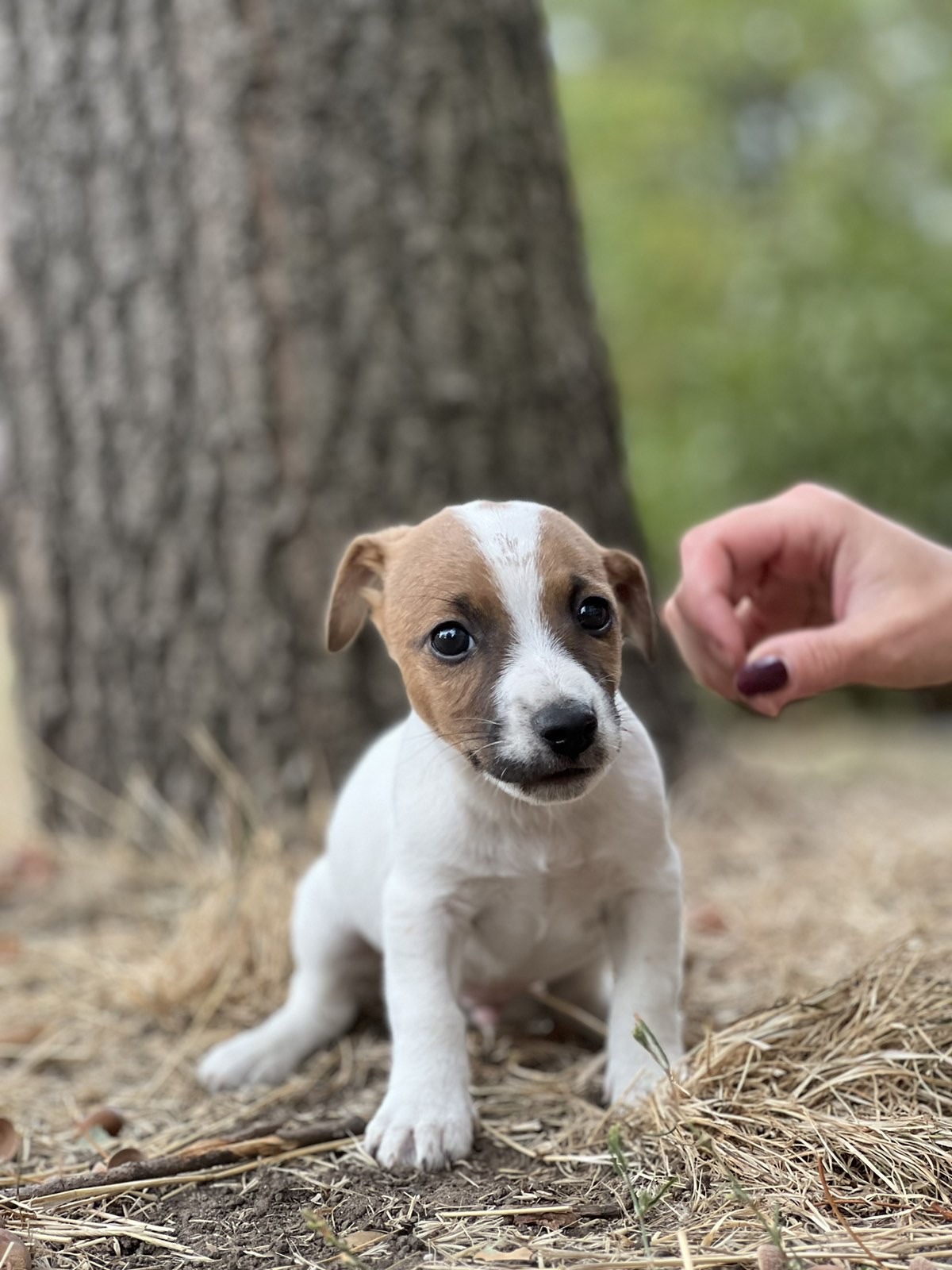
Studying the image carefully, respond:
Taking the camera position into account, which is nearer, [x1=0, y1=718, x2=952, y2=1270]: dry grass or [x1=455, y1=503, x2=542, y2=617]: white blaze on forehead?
[x1=0, y1=718, x2=952, y2=1270]: dry grass

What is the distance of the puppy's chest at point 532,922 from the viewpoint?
2816 mm

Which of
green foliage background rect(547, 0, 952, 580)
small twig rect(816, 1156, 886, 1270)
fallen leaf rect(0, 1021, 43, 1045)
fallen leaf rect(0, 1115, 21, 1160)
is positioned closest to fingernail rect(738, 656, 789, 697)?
small twig rect(816, 1156, 886, 1270)

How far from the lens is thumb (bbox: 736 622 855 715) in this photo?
2.75 metres

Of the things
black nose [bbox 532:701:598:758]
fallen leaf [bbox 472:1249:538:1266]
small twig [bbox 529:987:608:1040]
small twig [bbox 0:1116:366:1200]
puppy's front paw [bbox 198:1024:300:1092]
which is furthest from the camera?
small twig [bbox 529:987:608:1040]

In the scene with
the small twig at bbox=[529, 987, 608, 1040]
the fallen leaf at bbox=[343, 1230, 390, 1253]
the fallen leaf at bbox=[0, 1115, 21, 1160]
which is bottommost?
the small twig at bbox=[529, 987, 608, 1040]

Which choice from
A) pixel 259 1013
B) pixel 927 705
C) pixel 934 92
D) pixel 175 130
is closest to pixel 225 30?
pixel 175 130

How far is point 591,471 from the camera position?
5.10 meters

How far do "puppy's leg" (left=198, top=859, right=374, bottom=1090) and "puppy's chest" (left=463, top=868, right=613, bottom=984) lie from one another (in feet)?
1.48

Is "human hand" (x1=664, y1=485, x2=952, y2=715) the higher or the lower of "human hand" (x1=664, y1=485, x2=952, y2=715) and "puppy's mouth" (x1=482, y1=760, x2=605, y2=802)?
the higher

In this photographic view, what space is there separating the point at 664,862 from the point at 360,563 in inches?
39.6

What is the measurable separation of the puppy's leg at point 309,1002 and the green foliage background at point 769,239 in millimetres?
7594

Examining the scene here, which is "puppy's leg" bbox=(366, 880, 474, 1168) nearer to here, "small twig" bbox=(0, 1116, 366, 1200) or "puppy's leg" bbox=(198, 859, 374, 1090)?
"small twig" bbox=(0, 1116, 366, 1200)

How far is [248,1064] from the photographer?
3209 mm

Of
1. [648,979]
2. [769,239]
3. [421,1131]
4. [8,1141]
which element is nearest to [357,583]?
[648,979]
